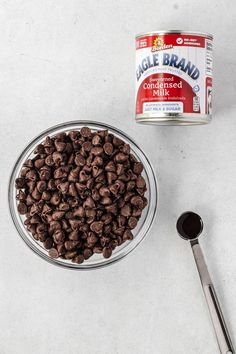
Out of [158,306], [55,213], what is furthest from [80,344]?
[55,213]

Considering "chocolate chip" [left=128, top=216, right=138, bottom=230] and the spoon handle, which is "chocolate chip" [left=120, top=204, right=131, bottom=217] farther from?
the spoon handle

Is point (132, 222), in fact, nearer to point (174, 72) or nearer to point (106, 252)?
point (106, 252)

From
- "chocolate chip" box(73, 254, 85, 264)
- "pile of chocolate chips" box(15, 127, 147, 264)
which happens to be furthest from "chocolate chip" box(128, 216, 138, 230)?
"chocolate chip" box(73, 254, 85, 264)

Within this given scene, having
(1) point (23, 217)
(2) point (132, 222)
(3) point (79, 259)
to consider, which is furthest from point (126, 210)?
(1) point (23, 217)

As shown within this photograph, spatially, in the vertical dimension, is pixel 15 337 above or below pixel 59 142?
below

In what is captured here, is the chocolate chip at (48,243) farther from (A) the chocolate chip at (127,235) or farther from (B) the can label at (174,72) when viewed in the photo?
(B) the can label at (174,72)

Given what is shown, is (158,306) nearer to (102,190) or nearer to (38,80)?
(102,190)

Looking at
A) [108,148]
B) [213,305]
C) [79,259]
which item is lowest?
[213,305]
